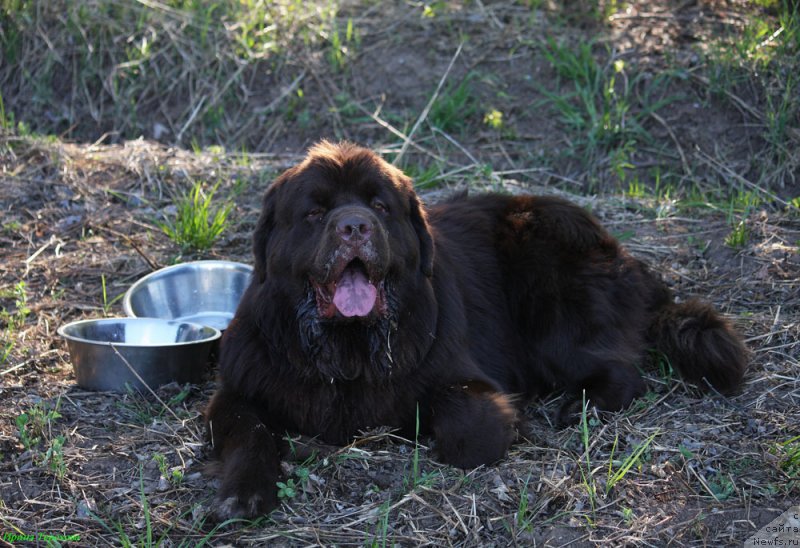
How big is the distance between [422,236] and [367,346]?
58cm

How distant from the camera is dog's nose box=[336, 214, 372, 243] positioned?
3.73m

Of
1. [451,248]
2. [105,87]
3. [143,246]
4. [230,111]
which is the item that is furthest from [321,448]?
[105,87]

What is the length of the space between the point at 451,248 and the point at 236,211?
240 cm

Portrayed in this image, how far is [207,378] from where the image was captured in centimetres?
506

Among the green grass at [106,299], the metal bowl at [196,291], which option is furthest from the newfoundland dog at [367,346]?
the green grass at [106,299]

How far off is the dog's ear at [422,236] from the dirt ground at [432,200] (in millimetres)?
781

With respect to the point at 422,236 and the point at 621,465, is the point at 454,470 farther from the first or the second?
the point at 422,236

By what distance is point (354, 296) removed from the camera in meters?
3.91

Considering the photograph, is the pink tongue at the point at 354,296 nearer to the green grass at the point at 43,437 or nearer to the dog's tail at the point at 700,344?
the green grass at the point at 43,437

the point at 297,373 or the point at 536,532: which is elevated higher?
the point at 297,373

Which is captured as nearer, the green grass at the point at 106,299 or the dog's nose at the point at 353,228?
the dog's nose at the point at 353,228

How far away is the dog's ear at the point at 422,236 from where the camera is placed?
421 cm

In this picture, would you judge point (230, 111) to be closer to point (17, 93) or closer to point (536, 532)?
point (17, 93)

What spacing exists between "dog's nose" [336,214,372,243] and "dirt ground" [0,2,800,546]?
3.04ft
